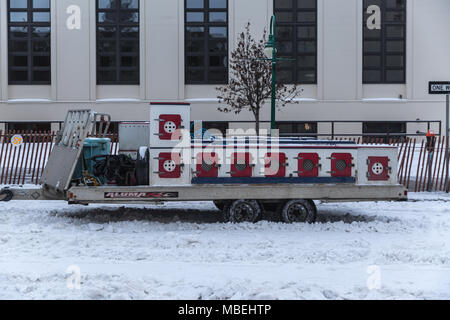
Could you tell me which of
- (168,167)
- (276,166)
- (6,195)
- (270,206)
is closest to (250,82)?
(270,206)

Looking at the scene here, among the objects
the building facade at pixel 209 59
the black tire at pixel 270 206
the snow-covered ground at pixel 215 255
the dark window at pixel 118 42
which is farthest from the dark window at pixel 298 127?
the black tire at pixel 270 206

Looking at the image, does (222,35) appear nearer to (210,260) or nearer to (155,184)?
(155,184)

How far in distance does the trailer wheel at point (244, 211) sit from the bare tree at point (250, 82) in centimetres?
1454

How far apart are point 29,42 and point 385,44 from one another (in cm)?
1840

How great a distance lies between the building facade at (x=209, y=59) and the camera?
30.2 m

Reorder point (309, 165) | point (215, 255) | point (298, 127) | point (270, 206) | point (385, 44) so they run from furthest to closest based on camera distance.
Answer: point (385, 44) → point (298, 127) → point (270, 206) → point (309, 165) → point (215, 255)

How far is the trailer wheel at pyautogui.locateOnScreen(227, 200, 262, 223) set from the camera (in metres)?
9.75

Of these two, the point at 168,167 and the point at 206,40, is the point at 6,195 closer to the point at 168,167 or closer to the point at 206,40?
the point at 168,167

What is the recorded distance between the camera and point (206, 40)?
100ft

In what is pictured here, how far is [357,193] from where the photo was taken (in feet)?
31.8

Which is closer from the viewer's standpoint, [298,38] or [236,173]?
[236,173]
